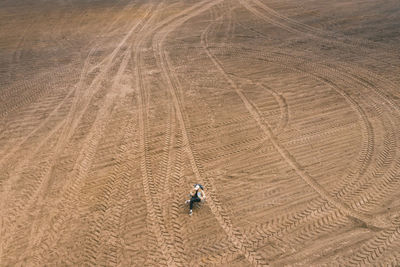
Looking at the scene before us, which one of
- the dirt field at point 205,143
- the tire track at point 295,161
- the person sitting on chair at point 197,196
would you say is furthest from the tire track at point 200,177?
the tire track at point 295,161

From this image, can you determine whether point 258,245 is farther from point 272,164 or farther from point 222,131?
point 222,131

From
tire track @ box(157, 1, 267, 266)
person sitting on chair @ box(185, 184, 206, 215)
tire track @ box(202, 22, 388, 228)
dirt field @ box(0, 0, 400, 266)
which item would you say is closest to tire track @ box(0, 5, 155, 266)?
dirt field @ box(0, 0, 400, 266)

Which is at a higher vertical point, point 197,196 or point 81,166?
point 81,166

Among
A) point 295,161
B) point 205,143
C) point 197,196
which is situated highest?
point 205,143

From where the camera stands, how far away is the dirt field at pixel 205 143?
6699 mm

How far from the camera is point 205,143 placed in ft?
30.3

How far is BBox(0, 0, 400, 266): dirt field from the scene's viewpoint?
670cm

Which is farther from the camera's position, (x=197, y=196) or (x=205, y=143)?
(x=205, y=143)

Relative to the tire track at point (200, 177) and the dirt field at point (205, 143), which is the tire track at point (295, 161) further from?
the tire track at point (200, 177)

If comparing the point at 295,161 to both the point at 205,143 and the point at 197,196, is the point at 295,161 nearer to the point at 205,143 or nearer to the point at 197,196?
the point at 205,143

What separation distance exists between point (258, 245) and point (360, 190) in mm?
3080

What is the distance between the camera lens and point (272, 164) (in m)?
8.44

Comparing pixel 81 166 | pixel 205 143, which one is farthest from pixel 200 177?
pixel 81 166

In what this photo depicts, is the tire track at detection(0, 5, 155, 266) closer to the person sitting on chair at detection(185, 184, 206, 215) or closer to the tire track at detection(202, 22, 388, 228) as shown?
the person sitting on chair at detection(185, 184, 206, 215)
